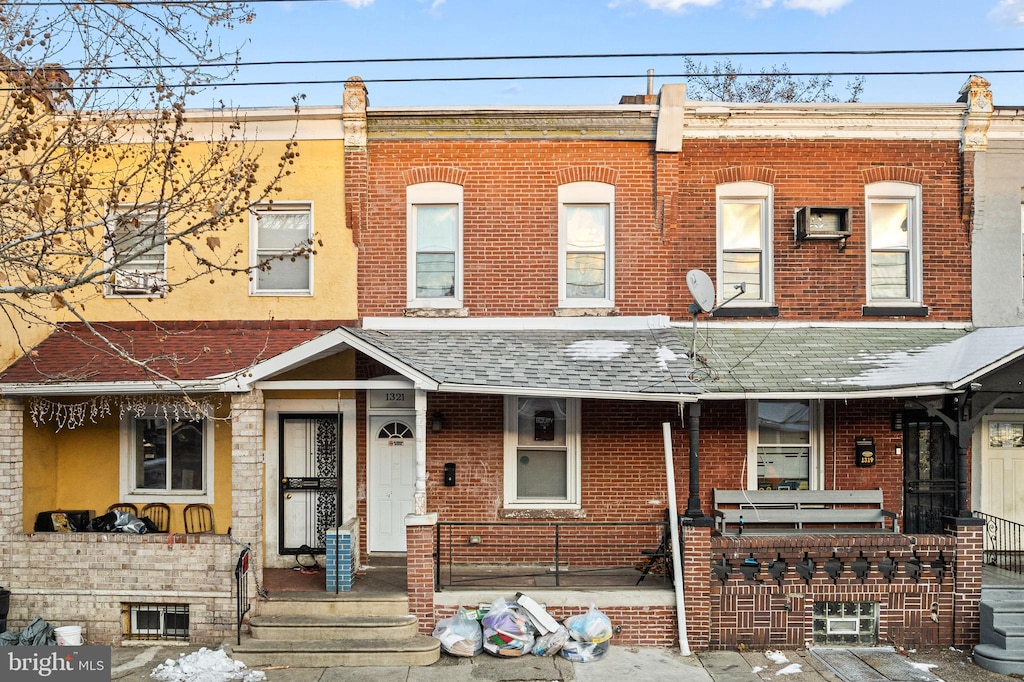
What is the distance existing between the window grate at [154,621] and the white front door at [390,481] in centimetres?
267

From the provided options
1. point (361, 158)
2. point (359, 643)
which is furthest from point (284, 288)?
point (359, 643)

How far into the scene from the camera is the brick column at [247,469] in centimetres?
995

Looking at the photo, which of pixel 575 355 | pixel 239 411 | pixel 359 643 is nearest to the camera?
pixel 359 643

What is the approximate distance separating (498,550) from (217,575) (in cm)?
378

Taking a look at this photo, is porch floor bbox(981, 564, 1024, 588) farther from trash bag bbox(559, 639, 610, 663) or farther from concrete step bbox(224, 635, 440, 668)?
concrete step bbox(224, 635, 440, 668)

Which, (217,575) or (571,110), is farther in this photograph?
(571,110)

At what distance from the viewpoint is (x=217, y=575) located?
980 centimetres

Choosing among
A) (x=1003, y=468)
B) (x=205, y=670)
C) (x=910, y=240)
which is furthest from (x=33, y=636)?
(x=1003, y=468)

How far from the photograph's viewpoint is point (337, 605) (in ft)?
31.6

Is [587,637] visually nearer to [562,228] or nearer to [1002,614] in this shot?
[1002,614]

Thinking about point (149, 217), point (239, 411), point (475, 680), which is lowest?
point (475, 680)

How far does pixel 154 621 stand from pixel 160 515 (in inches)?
72.2

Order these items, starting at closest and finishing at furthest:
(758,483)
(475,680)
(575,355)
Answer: (475,680), (575,355), (758,483)

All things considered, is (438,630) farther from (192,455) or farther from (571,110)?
(571,110)
